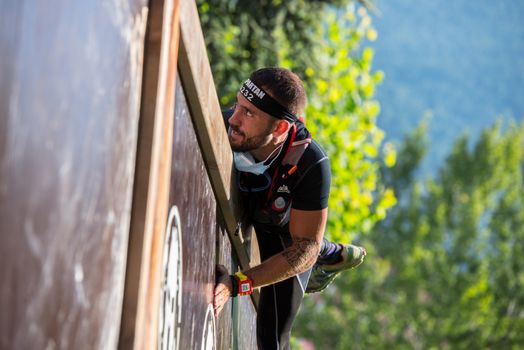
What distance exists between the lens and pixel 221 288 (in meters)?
4.27

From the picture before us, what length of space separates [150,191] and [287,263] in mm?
2248

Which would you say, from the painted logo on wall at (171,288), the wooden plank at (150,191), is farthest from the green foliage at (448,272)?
the wooden plank at (150,191)

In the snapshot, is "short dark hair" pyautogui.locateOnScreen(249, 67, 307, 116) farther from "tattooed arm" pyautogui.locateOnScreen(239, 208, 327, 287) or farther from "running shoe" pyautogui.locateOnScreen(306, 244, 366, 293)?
"running shoe" pyautogui.locateOnScreen(306, 244, 366, 293)

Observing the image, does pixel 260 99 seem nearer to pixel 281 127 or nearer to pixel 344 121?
pixel 281 127

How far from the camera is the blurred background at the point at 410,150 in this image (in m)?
15.5

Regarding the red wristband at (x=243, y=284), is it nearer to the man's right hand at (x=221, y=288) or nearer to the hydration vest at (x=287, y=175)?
the man's right hand at (x=221, y=288)

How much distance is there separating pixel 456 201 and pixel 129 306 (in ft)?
151

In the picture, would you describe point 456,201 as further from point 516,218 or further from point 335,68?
point 335,68

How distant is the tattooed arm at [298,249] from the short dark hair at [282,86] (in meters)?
0.41

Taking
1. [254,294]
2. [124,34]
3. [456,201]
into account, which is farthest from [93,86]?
[456,201]

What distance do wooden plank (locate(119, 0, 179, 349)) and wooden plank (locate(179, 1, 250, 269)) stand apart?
0.83ft

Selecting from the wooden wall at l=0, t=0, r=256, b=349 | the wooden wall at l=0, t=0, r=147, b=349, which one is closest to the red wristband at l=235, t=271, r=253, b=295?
the wooden wall at l=0, t=0, r=256, b=349

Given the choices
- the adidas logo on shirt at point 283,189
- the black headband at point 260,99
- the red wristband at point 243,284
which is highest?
the black headband at point 260,99

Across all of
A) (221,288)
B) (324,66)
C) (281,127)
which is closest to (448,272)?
(324,66)
